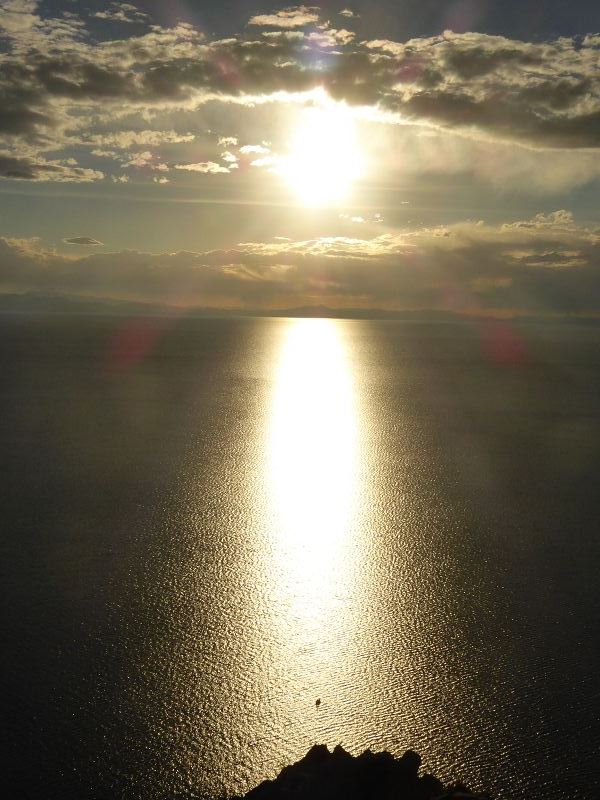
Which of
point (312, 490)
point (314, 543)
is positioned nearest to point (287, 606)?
point (314, 543)

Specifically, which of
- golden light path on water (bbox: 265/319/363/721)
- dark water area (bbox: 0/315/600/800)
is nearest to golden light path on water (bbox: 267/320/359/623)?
golden light path on water (bbox: 265/319/363/721)

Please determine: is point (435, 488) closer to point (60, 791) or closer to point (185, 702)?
point (185, 702)

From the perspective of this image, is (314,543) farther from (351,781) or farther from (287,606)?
(351,781)

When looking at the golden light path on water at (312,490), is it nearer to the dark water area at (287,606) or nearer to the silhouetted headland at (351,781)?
the dark water area at (287,606)

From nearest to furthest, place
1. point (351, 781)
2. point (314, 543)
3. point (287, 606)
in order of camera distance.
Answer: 1. point (351, 781)
2. point (287, 606)
3. point (314, 543)

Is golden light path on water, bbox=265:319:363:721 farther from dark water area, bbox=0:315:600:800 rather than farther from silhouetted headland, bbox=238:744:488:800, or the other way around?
silhouetted headland, bbox=238:744:488:800

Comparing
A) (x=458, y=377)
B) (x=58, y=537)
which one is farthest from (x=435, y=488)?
(x=458, y=377)

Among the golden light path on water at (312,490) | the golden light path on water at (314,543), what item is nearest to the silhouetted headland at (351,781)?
the golden light path on water at (314,543)
